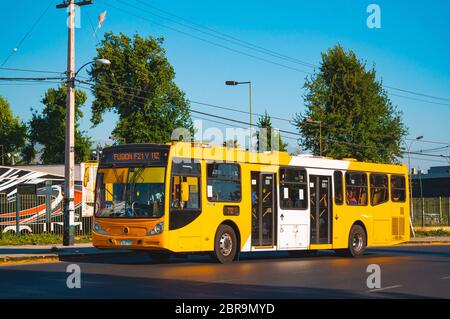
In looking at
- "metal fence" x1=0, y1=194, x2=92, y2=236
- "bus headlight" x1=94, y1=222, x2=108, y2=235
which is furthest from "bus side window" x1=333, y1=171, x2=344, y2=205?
"metal fence" x1=0, y1=194, x2=92, y2=236

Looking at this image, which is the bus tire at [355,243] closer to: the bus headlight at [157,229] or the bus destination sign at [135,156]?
the bus headlight at [157,229]

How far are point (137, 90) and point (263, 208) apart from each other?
4911 cm

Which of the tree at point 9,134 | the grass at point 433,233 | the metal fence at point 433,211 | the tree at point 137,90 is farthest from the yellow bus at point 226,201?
the tree at point 9,134

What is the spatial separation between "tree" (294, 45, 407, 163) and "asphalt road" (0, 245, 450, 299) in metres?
44.3

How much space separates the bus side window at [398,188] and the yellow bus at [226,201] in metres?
1.45

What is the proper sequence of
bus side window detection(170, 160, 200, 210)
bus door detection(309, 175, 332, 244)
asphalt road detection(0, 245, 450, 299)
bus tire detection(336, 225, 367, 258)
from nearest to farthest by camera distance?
asphalt road detection(0, 245, 450, 299)
bus side window detection(170, 160, 200, 210)
bus door detection(309, 175, 332, 244)
bus tire detection(336, 225, 367, 258)

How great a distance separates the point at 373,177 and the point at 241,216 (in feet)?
24.6

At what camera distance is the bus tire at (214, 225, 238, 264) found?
21375 millimetres

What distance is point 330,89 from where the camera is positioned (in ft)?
225

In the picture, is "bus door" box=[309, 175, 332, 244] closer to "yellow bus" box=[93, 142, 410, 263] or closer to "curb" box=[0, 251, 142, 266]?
"yellow bus" box=[93, 142, 410, 263]

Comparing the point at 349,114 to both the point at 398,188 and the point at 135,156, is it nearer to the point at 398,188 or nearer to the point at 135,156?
the point at 398,188

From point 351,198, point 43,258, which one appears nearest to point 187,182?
point 43,258

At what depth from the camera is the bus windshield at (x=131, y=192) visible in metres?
20.1
